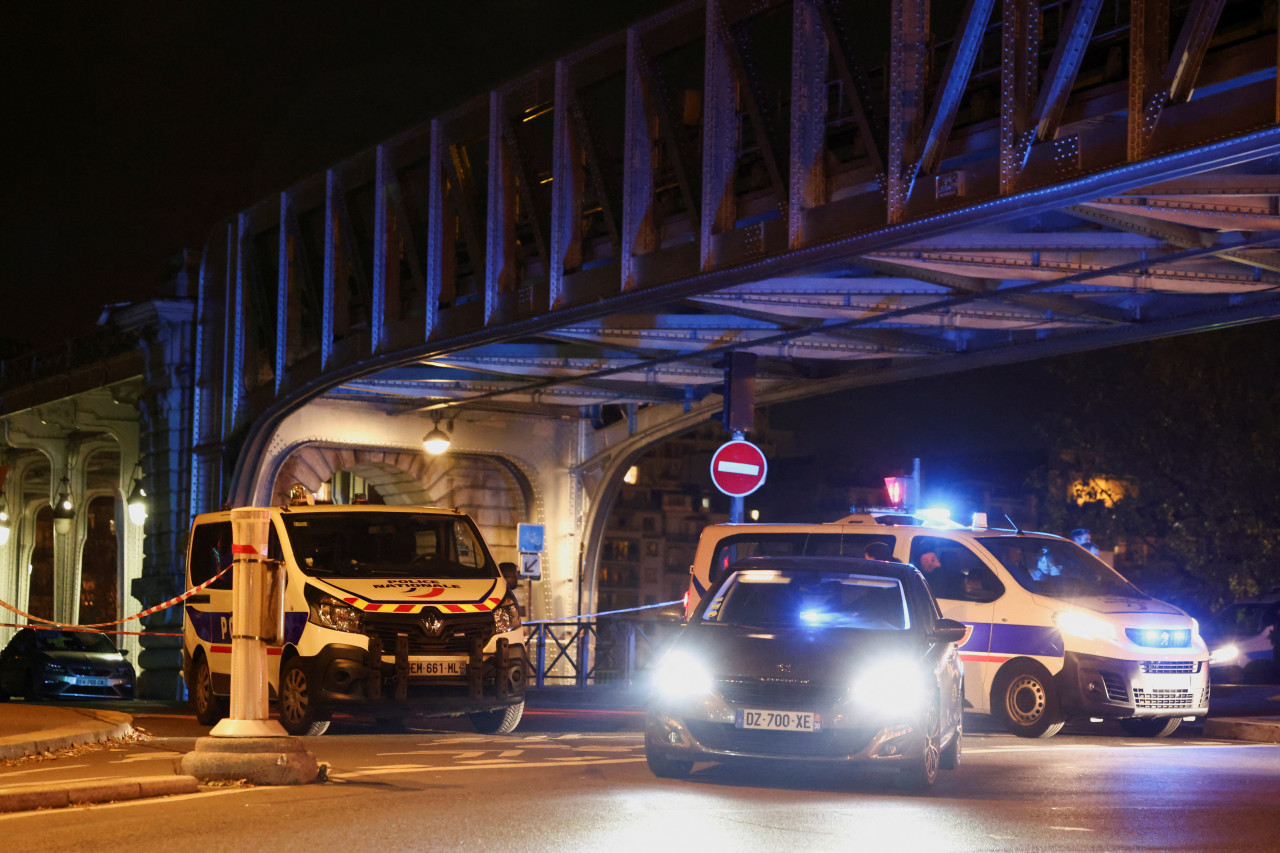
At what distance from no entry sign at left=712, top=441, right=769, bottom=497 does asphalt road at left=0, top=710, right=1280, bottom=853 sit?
4805 mm

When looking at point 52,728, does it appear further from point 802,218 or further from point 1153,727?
point 1153,727

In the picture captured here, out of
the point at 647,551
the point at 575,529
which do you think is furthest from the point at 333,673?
the point at 647,551

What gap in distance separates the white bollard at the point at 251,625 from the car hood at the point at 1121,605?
7695 mm

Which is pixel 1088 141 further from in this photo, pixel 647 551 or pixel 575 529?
pixel 647 551

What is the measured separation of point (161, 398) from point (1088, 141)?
62.1 ft

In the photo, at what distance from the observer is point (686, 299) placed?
15.5m

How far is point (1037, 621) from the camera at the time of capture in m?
15.0

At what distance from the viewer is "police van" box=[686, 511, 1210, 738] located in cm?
1480

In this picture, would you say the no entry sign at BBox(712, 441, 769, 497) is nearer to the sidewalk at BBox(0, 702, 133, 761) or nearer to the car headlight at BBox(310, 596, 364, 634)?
the car headlight at BBox(310, 596, 364, 634)

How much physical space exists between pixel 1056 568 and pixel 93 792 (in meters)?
9.77

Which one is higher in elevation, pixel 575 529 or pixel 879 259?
pixel 879 259

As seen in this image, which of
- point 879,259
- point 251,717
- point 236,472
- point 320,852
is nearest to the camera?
point 320,852

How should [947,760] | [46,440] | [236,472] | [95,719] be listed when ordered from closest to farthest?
[947,760]
[95,719]
[236,472]
[46,440]

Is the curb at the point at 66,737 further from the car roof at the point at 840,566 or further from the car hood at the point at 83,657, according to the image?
the car hood at the point at 83,657
